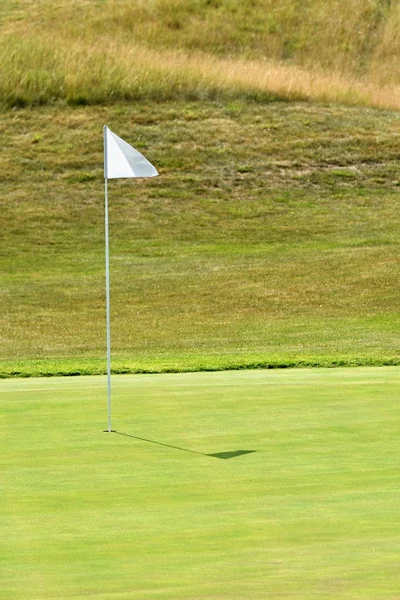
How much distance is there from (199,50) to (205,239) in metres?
14.3

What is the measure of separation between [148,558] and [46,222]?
26.3 meters

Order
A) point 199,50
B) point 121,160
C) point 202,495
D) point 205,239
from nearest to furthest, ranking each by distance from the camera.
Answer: point 202,495 → point 121,160 → point 205,239 → point 199,50

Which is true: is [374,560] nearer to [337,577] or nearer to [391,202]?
[337,577]

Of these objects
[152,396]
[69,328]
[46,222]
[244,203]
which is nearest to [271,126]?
[244,203]

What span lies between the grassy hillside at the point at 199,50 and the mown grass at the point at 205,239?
0.97 meters

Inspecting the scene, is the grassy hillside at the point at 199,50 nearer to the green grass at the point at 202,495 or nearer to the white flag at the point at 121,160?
the green grass at the point at 202,495

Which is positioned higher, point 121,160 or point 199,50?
point 121,160

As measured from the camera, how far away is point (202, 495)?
6852mm

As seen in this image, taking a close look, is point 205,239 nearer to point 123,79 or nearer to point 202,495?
point 123,79

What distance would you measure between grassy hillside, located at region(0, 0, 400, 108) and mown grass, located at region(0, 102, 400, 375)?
0.97 meters

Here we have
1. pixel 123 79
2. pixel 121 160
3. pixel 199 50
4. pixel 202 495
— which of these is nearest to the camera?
pixel 202 495

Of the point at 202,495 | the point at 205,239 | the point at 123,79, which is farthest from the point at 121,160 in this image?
the point at 123,79

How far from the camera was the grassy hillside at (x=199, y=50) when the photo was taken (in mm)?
38969

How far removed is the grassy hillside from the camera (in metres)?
39.0
